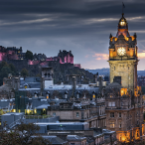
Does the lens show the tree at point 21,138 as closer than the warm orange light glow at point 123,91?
Yes

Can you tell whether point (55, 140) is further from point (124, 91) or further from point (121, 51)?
point (121, 51)

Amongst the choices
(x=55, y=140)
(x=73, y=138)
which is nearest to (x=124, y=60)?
(x=73, y=138)

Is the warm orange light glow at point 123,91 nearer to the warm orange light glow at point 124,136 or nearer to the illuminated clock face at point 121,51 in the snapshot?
the warm orange light glow at point 124,136

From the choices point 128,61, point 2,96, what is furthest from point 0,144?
point 128,61

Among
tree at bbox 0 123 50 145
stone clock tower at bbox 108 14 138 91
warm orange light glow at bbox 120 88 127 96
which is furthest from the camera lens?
stone clock tower at bbox 108 14 138 91

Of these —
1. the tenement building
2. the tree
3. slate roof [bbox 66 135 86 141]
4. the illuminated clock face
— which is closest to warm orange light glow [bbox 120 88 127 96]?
the tenement building

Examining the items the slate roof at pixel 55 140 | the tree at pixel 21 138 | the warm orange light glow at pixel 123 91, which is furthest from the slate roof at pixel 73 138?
the warm orange light glow at pixel 123 91

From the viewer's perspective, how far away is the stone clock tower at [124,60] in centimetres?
16338

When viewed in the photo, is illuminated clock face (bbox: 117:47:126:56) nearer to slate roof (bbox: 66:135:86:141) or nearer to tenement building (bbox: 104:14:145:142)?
tenement building (bbox: 104:14:145:142)

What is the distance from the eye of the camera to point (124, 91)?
511ft

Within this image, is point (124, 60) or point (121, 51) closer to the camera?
point (124, 60)

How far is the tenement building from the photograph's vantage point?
152 metres

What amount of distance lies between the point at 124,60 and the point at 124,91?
11003 millimetres

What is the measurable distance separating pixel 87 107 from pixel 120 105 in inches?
1187
